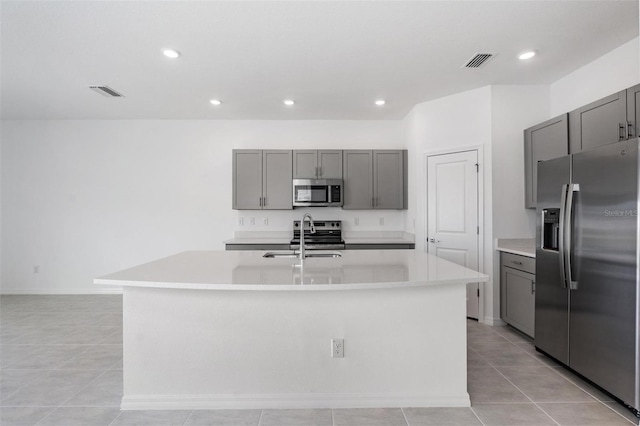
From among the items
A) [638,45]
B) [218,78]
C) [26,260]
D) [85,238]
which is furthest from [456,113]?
[26,260]

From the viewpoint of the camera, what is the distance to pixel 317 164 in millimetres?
4730

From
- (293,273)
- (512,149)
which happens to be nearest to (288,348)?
(293,273)

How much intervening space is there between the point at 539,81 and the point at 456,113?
34.0 inches

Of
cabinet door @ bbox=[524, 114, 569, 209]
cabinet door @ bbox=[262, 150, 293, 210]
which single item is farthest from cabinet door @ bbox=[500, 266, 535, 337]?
cabinet door @ bbox=[262, 150, 293, 210]

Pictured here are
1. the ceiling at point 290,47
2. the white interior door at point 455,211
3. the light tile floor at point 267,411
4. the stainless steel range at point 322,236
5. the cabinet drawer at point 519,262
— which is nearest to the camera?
the light tile floor at point 267,411

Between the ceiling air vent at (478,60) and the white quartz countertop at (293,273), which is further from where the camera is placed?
the ceiling air vent at (478,60)

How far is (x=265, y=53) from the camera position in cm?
291

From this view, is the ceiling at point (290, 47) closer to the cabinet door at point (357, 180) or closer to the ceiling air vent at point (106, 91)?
the ceiling air vent at point (106, 91)

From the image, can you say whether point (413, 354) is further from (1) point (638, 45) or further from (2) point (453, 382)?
(1) point (638, 45)

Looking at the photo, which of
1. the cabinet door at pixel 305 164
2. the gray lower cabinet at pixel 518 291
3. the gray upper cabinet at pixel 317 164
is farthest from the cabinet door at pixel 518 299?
the cabinet door at pixel 305 164

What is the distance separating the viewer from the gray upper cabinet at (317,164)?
4.73 m

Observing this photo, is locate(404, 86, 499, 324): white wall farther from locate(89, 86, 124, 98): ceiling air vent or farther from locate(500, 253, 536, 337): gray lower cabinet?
locate(89, 86, 124, 98): ceiling air vent

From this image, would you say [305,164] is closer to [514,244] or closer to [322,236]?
[322,236]

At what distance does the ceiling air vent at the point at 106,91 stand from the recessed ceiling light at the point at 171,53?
1304 millimetres
